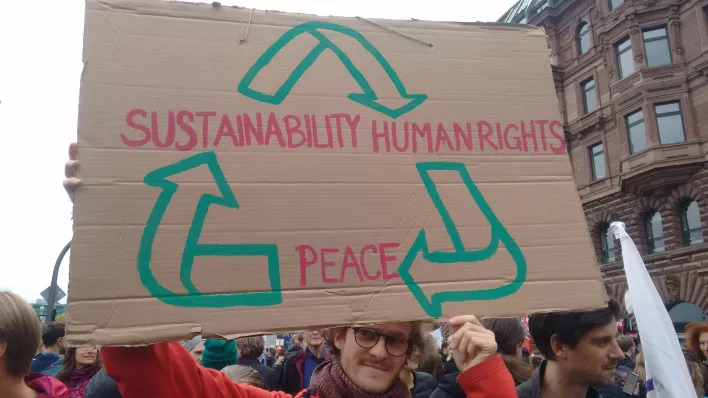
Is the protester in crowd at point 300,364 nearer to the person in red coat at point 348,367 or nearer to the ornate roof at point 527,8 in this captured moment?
the person in red coat at point 348,367

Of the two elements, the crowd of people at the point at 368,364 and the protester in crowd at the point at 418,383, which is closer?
the crowd of people at the point at 368,364

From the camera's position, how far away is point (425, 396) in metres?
3.07

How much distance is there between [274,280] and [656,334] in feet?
5.99

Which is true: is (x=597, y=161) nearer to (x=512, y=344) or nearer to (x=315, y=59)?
(x=512, y=344)

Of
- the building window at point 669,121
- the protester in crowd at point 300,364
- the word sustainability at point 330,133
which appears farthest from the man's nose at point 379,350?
the building window at point 669,121

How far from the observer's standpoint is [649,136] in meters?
18.3

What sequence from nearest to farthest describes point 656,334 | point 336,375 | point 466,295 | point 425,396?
1. point 466,295
2. point 336,375
3. point 656,334
4. point 425,396

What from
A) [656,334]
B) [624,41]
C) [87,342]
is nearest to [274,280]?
[87,342]

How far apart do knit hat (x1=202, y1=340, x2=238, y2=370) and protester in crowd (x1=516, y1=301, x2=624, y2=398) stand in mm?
1846

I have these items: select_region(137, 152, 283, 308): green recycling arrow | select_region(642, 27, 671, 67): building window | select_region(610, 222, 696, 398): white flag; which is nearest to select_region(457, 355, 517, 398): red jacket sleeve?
select_region(137, 152, 283, 308): green recycling arrow

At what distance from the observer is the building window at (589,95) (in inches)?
843

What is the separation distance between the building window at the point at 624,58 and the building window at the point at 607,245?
5708 millimetres

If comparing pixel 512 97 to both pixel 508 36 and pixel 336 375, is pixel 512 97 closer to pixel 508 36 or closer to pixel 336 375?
pixel 508 36

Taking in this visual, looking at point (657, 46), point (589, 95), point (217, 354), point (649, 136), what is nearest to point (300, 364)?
point (217, 354)
